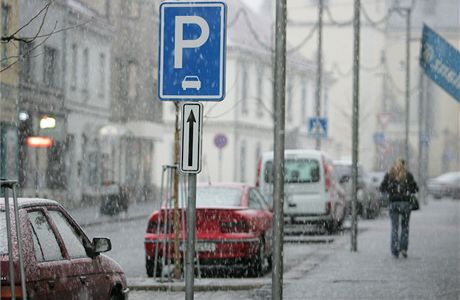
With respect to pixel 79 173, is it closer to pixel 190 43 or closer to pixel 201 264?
pixel 201 264

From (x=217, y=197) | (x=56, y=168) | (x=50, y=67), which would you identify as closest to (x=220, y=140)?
(x=56, y=168)

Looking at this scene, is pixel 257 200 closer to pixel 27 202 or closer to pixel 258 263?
pixel 258 263

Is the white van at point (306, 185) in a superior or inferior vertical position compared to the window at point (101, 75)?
inferior

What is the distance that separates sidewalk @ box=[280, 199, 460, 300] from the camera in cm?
1502

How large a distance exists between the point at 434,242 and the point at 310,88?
181 ft

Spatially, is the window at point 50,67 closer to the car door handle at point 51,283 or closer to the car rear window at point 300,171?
the car rear window at point 300,171

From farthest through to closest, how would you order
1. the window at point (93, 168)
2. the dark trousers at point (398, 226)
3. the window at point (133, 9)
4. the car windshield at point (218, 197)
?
the window at point (133, 9) → the window at point (93, 168) → the dark trousers at point (398, 226) → the car windshield at point (218, 197)

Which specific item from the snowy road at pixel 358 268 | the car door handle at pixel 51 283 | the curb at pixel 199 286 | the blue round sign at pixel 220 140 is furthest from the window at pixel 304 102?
the car door handle at pixel 51 283

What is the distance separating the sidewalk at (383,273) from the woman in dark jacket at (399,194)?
56 cm

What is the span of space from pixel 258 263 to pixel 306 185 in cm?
1173

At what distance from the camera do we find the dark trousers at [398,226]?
21.3 metres

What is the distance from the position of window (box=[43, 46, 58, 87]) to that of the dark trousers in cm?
2293

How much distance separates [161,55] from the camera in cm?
948

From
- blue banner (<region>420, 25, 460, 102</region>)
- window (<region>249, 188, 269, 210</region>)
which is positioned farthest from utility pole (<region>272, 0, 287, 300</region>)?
window (<region>249, 188, 269, 210</region>)
